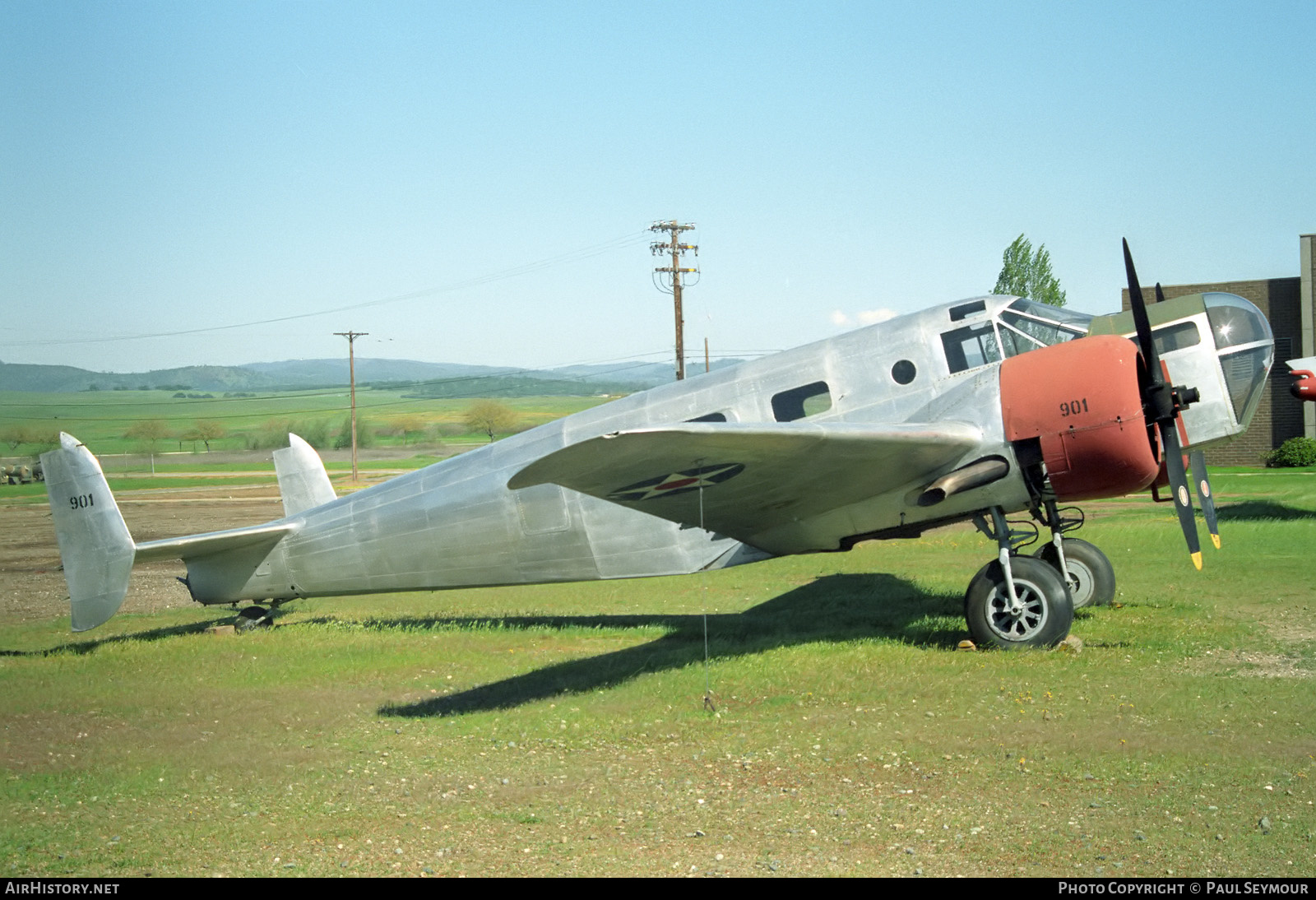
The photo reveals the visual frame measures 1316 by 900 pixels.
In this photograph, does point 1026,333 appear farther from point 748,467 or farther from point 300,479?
point 300,479

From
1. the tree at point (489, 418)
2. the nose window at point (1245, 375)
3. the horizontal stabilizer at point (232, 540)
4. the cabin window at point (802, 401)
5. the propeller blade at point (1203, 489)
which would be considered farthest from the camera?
the tree at point (489, 418)

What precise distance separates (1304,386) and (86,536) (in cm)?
1875

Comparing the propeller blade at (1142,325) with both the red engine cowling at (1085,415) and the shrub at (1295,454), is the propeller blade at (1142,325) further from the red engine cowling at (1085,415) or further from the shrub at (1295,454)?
the shrub at (1295,454)

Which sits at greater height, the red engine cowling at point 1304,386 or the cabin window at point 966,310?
the cabin window at point 966,310

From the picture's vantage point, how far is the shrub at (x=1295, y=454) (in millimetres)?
38562

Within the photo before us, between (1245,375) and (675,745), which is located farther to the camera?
(1245,375)

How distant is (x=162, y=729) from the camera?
852 centimetres

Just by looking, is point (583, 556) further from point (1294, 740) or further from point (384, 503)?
point (1294, 740)

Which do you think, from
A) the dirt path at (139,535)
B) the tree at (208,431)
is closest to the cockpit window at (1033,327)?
the dirt path at (139,535)

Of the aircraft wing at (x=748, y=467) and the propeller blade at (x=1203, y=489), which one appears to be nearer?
the aircraft wing at (x=748, y=467)

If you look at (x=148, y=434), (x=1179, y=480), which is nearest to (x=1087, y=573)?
(x=1179, y=480)

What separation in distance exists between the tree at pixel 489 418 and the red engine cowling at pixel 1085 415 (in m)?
67.5

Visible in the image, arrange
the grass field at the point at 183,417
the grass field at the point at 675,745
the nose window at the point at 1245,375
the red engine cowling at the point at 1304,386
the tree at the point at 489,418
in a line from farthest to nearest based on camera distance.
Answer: the tree at the point at 489,418 < the grass field at the point at 183,417 < the red engine cowling at the point at 1304,386 < the nose window at the point at 1245,375 < the grass field at the point at 675,745

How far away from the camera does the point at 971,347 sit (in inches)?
398
